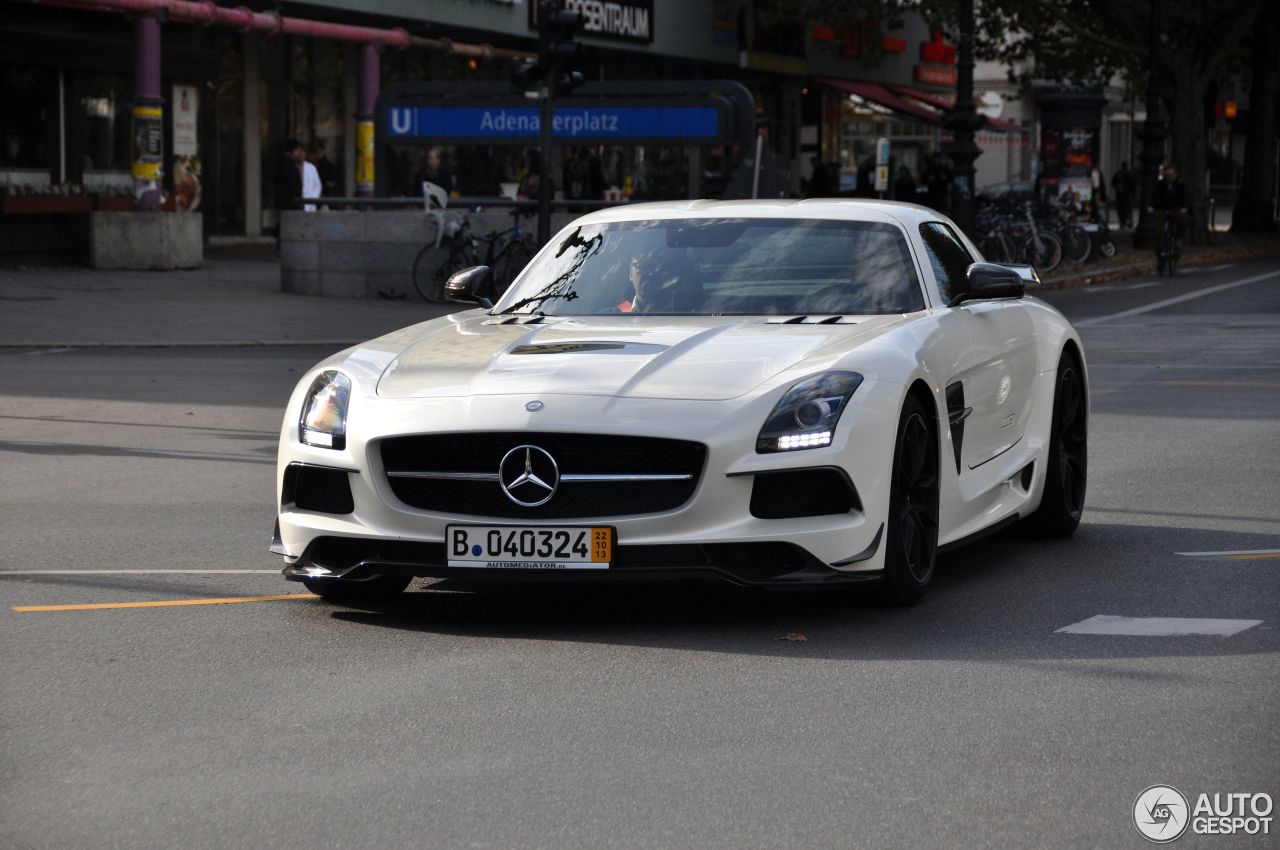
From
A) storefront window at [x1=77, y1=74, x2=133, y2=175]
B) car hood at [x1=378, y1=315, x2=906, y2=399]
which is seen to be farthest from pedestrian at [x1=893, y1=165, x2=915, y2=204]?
car hood at [x1=378, y1=315, x2=906, y2=399]

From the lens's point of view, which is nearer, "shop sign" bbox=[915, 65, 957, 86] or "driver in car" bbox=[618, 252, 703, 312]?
"driver in car" bbox=[618, 252, 703, 312]

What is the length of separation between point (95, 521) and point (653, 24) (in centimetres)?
3932

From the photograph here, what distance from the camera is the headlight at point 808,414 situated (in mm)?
6668

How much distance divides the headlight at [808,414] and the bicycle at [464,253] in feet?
62.2

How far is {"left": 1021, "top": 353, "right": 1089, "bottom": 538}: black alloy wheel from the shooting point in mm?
8906

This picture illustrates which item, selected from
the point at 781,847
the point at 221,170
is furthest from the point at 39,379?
the point at 221,170

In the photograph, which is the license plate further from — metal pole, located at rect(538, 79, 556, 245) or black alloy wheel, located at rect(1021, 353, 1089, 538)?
metal pole, located at rect(538, 79, 556, 245)

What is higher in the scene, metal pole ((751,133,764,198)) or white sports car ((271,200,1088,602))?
metal pole ((751,133,764,198))

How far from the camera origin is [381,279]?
87.8 ft

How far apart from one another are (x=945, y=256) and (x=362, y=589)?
2720 millimetres

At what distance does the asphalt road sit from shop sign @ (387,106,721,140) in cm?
1699

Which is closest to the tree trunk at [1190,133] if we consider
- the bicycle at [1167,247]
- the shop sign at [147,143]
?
the bicycle at [1167,247]

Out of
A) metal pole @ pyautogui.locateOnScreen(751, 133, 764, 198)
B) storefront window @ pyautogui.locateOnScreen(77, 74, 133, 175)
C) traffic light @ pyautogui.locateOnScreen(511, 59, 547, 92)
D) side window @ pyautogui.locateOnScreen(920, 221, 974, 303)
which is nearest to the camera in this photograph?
side window @ pyautogui.locateOnScreen(920, 221, 974, 303)

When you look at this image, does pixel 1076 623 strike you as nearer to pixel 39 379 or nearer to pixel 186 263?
pixel 39 379
